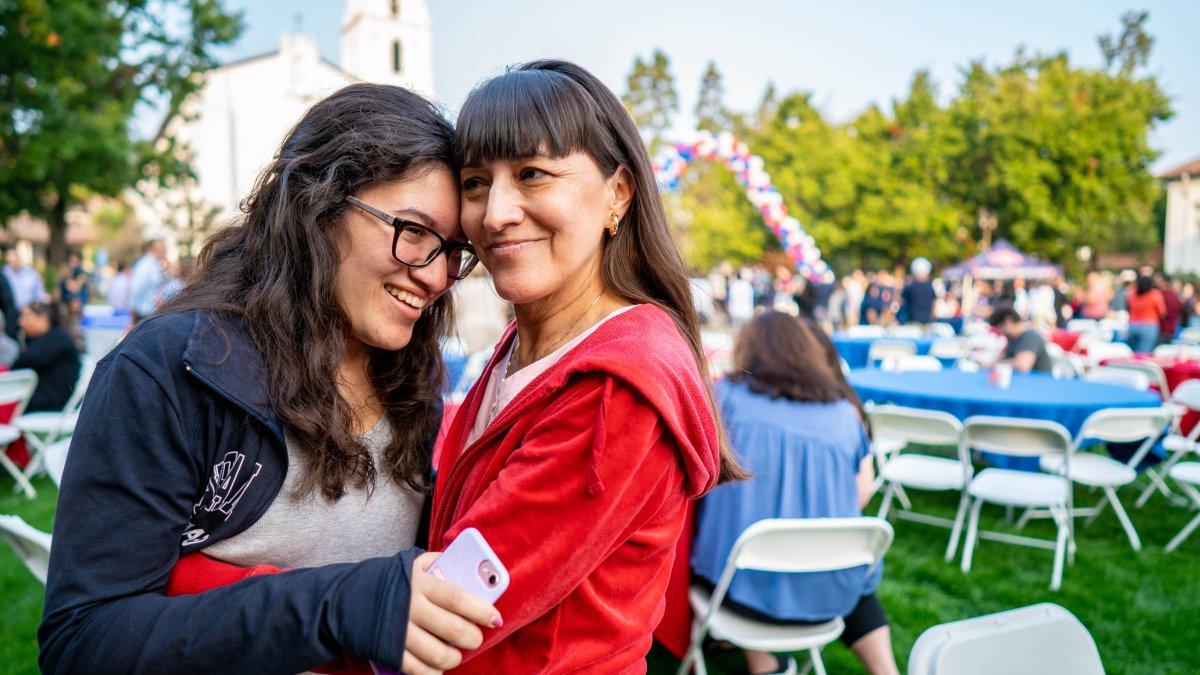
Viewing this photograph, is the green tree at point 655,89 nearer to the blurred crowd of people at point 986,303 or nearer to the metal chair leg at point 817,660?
the blurred crowd of people at point 986,303

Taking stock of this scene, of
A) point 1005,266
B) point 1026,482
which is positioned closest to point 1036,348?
point 1026,482

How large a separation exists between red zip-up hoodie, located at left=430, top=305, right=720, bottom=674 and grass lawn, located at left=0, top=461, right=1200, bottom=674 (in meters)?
2.62

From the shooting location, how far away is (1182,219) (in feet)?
133

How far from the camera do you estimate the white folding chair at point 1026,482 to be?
182 inches

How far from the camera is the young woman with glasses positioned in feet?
3.34

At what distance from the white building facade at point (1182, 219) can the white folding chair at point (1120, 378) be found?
40.2 m

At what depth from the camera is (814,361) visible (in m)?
3.56

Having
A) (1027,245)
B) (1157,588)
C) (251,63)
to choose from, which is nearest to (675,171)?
(1157,588)

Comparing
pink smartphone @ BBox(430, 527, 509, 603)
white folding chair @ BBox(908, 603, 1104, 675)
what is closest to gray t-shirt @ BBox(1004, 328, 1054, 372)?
white folding chair @ BBox(908, 603, 1104, 675)

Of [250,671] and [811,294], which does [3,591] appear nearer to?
[250,671]

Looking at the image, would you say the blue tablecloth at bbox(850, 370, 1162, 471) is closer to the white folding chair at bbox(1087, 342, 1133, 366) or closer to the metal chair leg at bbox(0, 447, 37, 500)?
the white folding chair at bbox(1087, 342, 1133, 366)

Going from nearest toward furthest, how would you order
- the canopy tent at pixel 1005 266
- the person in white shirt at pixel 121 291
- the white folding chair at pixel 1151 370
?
1. the white folding chair at pixel 1151 370
2. the person in white shirt at pixel 121 291
3. the canopy tent at pixel 1005 266

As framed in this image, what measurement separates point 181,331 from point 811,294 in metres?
14.0

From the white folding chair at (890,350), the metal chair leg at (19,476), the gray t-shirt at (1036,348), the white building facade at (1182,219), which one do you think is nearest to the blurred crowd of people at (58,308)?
the metal chair leg at (19,476)
